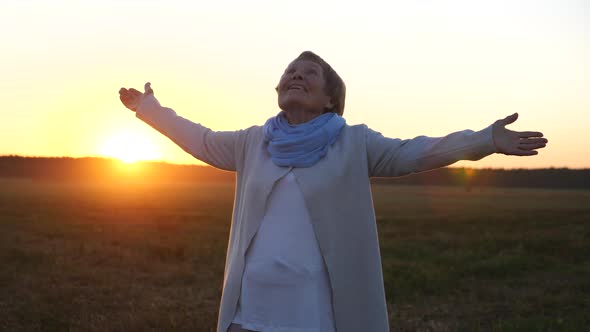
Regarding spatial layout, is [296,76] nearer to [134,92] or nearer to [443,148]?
[443,148]

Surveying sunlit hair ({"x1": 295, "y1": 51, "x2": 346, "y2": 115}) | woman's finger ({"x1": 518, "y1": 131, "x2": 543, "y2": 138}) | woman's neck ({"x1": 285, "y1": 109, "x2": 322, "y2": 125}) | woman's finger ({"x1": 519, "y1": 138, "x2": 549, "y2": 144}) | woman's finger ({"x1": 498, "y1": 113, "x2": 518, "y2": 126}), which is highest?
sunlit hair ({"x1": 295, "y1": 51, "x2": 346, "y2": 115})

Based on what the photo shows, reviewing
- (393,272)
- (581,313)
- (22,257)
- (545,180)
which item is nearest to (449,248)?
(393,272)

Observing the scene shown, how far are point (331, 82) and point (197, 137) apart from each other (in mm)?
862

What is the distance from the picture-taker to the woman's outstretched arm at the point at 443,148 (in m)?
2.96

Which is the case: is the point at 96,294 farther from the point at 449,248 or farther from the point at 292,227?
the point at 449,248

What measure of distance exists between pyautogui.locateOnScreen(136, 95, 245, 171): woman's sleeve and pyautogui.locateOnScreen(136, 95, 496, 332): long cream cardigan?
0.30 m

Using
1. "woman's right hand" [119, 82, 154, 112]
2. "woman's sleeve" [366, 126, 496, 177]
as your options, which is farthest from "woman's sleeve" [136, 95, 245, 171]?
"woman's sleeve" [366, 126, 496, 177]

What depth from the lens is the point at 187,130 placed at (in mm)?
3732

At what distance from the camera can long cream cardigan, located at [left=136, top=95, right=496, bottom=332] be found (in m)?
3.07

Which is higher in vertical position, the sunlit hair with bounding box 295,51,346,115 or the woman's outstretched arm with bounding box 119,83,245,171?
the sunlit hair with bounding box 295,51,346,115

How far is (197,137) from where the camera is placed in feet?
12.1

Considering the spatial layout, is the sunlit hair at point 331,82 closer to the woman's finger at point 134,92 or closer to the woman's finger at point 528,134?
the woman's finger at point 528,134

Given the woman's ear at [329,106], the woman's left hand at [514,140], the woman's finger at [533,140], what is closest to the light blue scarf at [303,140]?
the woman's ear at [329,106]

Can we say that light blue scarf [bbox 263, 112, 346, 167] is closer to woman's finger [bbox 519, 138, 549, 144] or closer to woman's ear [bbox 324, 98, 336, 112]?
woman's ear [bbox 324, 98, 336, 112]
